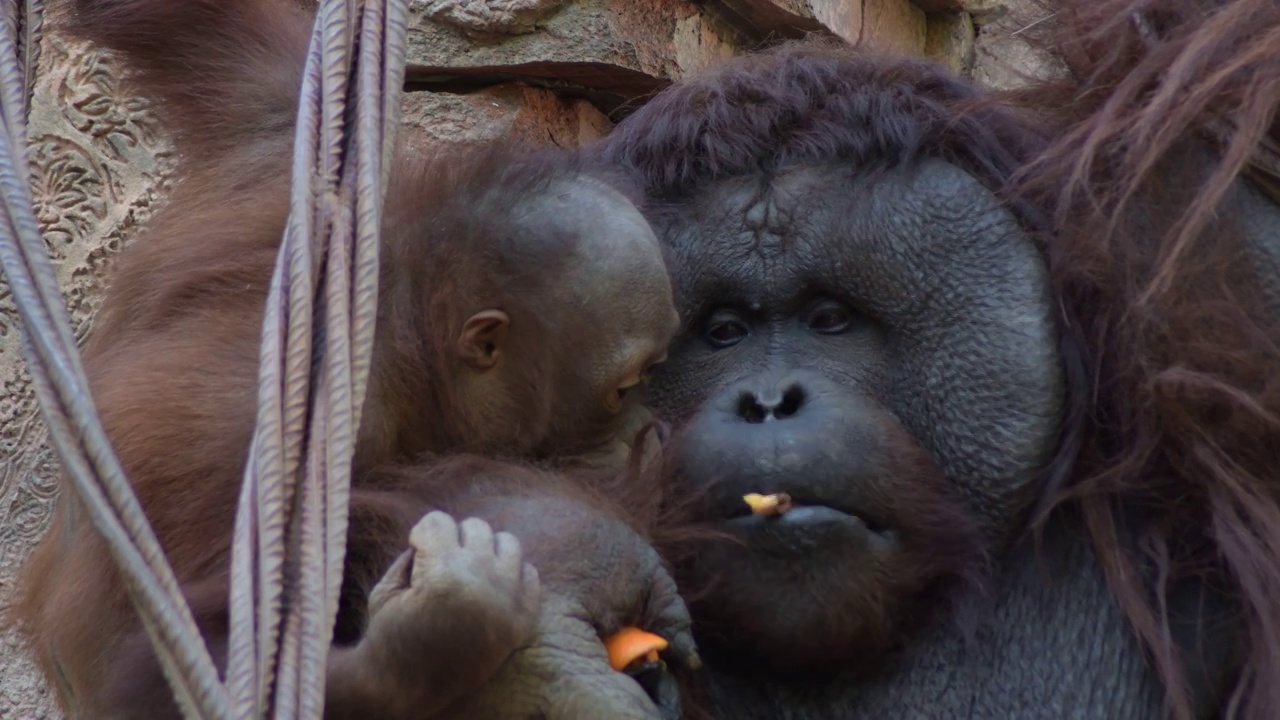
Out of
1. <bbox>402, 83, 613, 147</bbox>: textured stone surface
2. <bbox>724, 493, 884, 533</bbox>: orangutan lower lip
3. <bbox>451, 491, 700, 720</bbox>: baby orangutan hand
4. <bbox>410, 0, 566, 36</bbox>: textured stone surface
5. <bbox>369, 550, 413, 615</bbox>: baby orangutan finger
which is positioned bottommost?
<bbox>402, 83, 613, 147</bbox>: textured stone surface

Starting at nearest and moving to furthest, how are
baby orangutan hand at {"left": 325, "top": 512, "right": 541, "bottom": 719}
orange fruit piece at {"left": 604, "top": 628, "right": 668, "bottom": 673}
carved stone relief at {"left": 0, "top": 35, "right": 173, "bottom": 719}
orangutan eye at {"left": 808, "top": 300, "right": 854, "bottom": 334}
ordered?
baby orangutan hand at {"left": 325, "top": 512, "right": 541, "bottom": 719}, orange fruit piece at {"left": 604, "top": 628, "right": 668, "bottom": 673}, orangutan eye at {"left": 808, "top": 300, "right": 854, "bottom": 334}, carved stone relief at {"left": 0, "top": 35, "right": 173, "bottom": 719}

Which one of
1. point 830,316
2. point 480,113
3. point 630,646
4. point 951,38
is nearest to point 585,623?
point 630,646

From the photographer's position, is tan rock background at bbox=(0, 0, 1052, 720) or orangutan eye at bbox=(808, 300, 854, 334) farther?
tan rock background at bbox=(0, 0, 1052, 720)

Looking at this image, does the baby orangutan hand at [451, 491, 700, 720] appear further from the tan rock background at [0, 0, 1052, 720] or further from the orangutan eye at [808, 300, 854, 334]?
the tan rock background at [0, 0, 1052, 720]

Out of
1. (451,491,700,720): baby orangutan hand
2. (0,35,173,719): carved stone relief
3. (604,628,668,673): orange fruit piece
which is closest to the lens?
(451,491,700,720): baby orangutan hand

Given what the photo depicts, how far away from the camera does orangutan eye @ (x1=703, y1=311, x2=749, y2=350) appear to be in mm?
2197

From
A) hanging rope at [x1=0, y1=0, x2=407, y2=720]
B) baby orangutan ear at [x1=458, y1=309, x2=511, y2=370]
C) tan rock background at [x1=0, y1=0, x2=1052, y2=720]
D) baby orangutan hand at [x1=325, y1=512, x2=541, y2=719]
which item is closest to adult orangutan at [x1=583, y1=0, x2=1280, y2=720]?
baby orangutan ear at [x1=458, y1=309, x2=511, y2=370]

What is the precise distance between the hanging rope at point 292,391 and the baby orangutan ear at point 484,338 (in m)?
0.54

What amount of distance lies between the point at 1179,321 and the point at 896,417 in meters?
0.37

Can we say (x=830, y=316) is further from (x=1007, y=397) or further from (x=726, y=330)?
(x=1007, y=397)

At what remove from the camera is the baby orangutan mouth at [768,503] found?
192cm

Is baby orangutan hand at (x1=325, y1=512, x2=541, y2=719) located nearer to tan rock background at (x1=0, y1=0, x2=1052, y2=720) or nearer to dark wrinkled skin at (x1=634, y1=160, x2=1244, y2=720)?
dark wrinkled skin at (x1=634, y1=160, x2=1244, y2=720)

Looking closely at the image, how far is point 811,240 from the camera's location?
2168 mm

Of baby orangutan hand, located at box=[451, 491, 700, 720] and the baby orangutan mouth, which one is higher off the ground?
baby orangutan hand, located at box=[451, 491, 700, 720]
